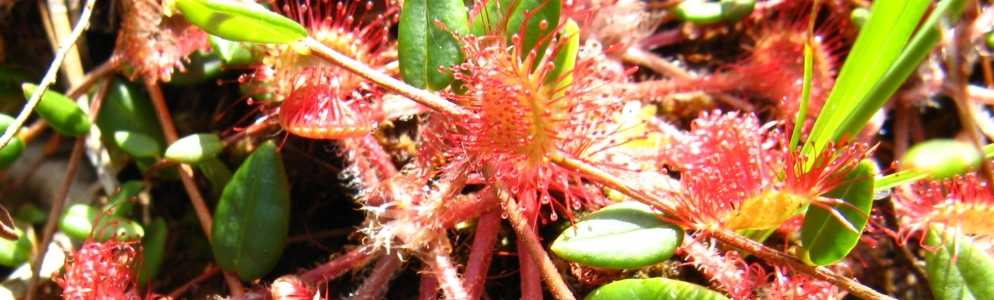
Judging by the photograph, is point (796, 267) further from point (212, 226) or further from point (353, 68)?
point (212, 226)

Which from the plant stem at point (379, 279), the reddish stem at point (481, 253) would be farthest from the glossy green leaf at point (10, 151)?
the reddish stem at point (481, 253)

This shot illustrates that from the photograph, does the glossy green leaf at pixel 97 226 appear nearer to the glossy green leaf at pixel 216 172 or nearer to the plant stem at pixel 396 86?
the glossy green leaf at pixel 216 172

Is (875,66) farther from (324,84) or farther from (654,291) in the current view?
(324,84)

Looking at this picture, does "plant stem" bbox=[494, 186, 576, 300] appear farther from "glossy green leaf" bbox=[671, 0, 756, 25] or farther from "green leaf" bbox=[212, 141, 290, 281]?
"glossy green leaf" bbox=[671, 0, 756, 25]

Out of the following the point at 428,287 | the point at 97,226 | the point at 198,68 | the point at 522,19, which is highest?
the point at 522,19

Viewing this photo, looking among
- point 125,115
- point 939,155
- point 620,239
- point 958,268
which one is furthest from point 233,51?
point 958,268

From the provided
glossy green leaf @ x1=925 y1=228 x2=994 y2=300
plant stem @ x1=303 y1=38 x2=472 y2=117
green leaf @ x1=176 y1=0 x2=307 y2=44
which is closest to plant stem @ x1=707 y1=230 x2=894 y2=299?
glossy green leaf @ x1=925 y1=228 x2=994 y2=300
